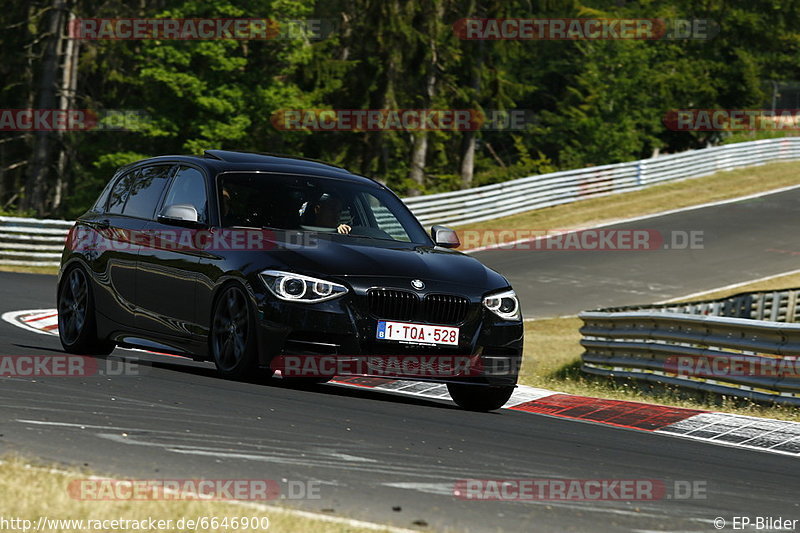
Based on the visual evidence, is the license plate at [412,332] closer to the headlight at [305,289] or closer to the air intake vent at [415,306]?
the air intake vent at [415,306]

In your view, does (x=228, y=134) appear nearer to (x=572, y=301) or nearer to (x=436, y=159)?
(x=436, y=159)

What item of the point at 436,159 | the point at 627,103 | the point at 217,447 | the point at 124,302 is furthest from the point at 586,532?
the point at 627,103

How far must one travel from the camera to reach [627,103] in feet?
211

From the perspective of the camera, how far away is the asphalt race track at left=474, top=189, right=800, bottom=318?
25688 mm

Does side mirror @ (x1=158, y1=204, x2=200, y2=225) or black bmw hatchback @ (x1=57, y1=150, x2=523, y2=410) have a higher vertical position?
side mirror @ (x1=158, y1=204, x2=200, y2=225)

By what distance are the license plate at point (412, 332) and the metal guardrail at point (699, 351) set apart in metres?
4.20

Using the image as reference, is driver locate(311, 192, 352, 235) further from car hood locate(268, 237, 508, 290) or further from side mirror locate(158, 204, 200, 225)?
side mirror locate(158, 204, 200, 225)

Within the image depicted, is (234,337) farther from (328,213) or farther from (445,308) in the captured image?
(445,308)

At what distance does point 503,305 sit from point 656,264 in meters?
20.6

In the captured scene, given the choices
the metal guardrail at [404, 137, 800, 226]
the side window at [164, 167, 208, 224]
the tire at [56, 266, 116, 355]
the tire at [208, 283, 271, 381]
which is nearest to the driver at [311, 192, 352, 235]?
the side window at [164, 167, 208, 224]

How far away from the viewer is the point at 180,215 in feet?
31.0

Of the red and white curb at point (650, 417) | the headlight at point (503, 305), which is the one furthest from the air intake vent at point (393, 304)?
the red and white curb at point (650, 417)

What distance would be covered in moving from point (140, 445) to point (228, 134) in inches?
1607

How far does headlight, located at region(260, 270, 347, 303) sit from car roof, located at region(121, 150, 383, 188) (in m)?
1.61
